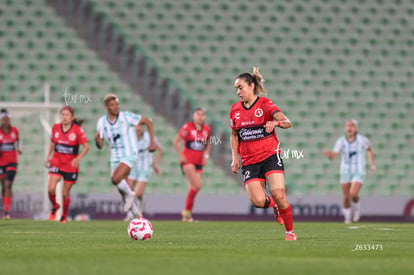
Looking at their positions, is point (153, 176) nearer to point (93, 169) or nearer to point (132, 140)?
point (93, 169)

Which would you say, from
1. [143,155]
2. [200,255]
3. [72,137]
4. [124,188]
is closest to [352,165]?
[143,155]

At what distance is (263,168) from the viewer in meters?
9.75

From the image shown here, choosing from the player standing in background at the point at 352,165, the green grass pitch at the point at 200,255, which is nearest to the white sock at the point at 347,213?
the player standing in background at the point at 352,165

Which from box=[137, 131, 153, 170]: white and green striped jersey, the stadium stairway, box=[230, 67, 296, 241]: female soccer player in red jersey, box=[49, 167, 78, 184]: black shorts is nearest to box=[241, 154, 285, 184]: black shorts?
box=[230, 67, 296, 241]: female soccer player in red jersey

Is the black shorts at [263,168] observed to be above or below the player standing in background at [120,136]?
below

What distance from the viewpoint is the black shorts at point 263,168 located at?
962 centimetres

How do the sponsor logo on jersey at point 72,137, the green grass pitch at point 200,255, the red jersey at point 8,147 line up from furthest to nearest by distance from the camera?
the red jersey at point 8,147, the sponsor logo on jersey at point 72,137, the green grass pitch at point 200,255

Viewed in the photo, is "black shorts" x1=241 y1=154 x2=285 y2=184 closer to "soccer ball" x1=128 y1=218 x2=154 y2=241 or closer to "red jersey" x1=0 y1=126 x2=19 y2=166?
"soccer ball" x1=128 y1=218 x2=154 y2=241

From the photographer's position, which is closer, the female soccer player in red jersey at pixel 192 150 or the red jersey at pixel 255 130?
the red jersey at pixel 255 130

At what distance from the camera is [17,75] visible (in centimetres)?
2288

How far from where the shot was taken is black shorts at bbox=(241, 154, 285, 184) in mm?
9625

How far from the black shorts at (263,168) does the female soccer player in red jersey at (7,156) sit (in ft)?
30.9

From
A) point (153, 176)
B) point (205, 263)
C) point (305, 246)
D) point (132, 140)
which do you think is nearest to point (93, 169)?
point (153, 176)

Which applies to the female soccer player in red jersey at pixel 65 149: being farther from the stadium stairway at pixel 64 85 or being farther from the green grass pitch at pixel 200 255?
the green grass pitch at pixel 200 255
